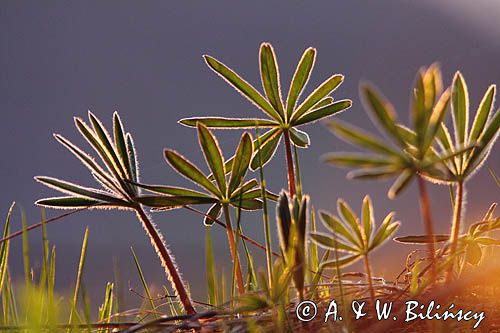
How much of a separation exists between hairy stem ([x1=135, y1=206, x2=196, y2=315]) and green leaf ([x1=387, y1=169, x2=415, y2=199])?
0.53 metres

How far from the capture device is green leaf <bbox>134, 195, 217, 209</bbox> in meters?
1.09

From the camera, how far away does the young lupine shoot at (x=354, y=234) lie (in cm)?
92

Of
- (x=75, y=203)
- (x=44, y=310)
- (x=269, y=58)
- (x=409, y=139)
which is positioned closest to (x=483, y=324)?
(x=409, y=139)

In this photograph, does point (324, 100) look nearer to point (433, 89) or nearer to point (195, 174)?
point (195, 174)

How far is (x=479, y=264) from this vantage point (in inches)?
47.5

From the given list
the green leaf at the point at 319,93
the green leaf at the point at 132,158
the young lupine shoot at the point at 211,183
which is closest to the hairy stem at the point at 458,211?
the young lupine shoot at the point at 211,183

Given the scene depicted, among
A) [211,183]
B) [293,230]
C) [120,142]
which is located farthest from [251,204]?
[293,230]

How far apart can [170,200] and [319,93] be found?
0.39 meters

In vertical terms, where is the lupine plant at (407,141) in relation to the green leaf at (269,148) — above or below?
below

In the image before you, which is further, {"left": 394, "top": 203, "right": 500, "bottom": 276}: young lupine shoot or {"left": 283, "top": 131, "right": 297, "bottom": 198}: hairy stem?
{"left": 283, "top": 131, "right": 297, "bottom": 198}: hairy stem

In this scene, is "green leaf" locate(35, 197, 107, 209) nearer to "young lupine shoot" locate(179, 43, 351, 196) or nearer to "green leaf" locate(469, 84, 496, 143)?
"young lupine shoot" locate(179, 43, 351, 196)

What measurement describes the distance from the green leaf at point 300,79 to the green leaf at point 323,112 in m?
0.03

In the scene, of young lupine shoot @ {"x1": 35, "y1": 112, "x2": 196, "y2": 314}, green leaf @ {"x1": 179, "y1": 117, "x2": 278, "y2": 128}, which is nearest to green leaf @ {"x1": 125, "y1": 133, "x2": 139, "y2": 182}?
young lupine shoot @ {"x1": 35, "y1": 112, "x2": 196, "y2": 314}

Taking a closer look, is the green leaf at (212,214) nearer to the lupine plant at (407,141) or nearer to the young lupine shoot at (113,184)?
the young lupine shoot at (113,184)
